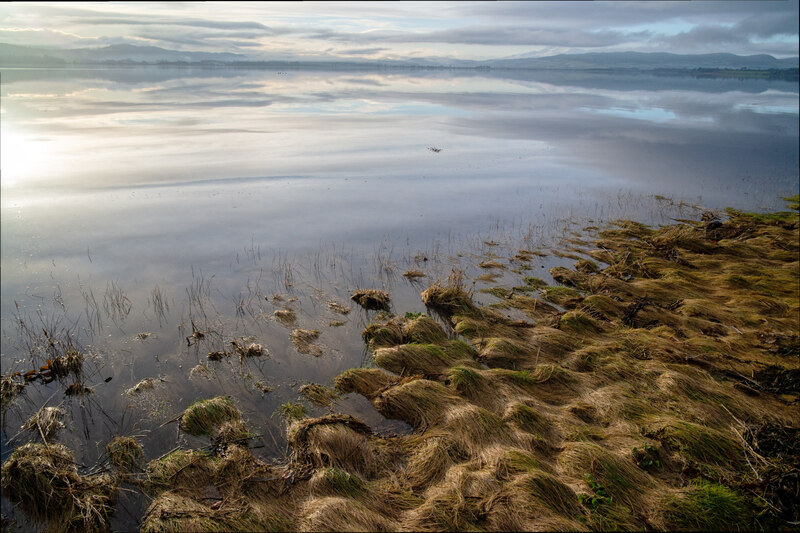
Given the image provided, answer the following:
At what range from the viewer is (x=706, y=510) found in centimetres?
455

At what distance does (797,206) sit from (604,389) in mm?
→ 16724

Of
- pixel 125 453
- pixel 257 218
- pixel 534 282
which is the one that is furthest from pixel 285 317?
pixel 257 218

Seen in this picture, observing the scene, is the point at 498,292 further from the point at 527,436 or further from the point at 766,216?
the point at 766,216

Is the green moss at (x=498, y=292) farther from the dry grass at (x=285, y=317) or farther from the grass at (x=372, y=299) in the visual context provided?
the dry grass at (x=285, y=317)

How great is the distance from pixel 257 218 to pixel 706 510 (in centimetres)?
1277

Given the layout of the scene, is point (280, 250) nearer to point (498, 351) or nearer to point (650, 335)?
point (498, 351)

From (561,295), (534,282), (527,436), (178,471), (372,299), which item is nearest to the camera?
(178,471)

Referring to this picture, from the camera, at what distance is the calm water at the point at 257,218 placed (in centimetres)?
703

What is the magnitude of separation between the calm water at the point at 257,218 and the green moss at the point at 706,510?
3.08 m

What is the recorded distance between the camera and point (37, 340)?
739 centimetres

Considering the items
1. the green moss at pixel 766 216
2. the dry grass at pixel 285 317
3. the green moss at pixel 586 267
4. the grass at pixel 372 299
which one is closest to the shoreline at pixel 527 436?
the grass at pixel 372 299

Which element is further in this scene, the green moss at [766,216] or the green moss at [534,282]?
the green moss at [766,216]

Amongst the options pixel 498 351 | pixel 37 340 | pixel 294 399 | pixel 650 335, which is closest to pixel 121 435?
pixel 294 399

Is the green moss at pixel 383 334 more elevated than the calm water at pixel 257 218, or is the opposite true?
the calm water at pixel 257 218
